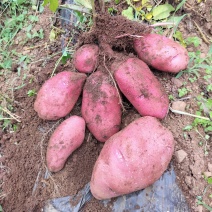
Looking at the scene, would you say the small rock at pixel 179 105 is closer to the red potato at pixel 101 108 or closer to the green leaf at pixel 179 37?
the red potato at pixel 101 108

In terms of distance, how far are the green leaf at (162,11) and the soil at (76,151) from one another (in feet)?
1.10

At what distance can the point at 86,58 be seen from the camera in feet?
5.86

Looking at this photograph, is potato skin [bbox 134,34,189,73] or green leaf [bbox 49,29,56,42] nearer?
potato skin [bbox 134,34,189,73]

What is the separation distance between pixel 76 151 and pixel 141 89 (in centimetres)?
55

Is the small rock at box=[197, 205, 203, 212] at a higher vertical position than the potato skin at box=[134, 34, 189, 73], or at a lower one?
lower

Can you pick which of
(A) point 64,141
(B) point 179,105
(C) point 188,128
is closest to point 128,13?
(B) point 179,105

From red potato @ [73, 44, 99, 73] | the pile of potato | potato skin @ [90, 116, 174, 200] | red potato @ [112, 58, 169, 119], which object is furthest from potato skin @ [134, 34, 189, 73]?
potato skin @ [90, 116, 174, 200]

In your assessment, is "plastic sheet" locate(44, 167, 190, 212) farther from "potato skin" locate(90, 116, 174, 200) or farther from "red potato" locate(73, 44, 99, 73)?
"red potato" locate(73, 44, 99, 73)

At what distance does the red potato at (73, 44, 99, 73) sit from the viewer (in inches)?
70.4

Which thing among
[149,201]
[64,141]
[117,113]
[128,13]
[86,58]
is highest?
[128,13]

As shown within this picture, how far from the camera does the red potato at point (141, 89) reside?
5.33 feet

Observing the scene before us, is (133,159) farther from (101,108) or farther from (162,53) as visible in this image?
(162,53)

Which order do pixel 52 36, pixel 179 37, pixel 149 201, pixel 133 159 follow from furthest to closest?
pixel 52 36 → pixel 179 37 → pixel 149 201 → pixel 133 159

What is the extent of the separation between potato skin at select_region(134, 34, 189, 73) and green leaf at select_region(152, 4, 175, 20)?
0.36m
